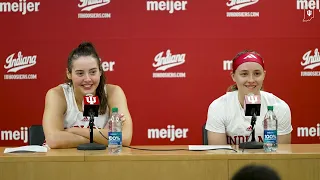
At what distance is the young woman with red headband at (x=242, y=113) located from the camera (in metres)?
3.79

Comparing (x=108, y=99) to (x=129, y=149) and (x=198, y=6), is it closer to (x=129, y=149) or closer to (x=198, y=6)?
(x=129, y=149)

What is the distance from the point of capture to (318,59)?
5355 mm

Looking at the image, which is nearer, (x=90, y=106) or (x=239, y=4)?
(x=90, y=106)

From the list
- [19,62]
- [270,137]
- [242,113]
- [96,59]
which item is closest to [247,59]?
[242,113]

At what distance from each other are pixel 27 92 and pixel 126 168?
2.53 m

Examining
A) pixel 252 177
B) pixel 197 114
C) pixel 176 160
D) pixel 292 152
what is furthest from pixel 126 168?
pixel 197 114

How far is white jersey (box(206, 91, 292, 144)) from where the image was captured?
3.79 metres

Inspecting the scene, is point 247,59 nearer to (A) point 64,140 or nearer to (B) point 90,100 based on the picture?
(B) point 90,100

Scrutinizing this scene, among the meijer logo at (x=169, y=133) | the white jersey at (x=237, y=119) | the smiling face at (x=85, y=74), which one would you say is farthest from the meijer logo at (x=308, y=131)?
Answer: the smiling face at (x=85, y=74)

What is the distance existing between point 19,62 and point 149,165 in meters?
2.64

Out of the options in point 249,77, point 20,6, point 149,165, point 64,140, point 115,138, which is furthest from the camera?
point 20,6

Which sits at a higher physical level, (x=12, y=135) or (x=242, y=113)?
(x=242, y=113)

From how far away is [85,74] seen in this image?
3.83 meters

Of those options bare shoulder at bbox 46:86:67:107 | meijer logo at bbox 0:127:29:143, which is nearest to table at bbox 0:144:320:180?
bare shoulder at bbox 46:86:67:107
